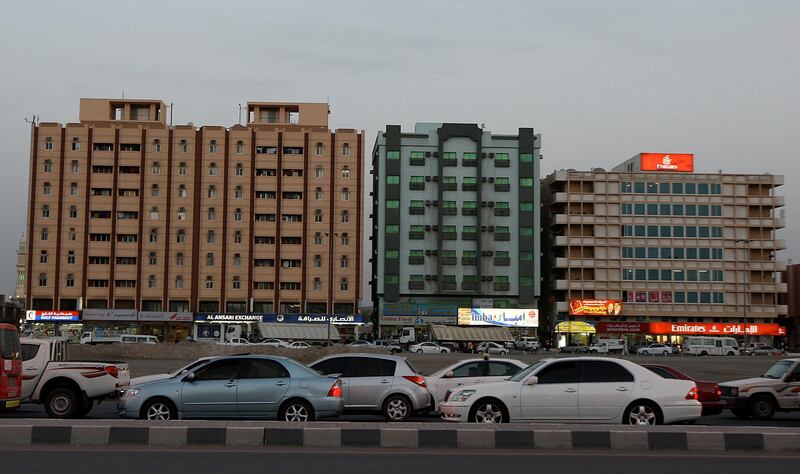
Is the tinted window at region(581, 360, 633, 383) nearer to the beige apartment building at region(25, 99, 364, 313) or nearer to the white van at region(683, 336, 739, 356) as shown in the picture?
the white van at region(683, 336, 739, 356)

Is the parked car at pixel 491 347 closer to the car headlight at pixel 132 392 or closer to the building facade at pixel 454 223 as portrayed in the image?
the building facade at pixel 454 223

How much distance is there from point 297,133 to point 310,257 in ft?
46.6

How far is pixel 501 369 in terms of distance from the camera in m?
20.2

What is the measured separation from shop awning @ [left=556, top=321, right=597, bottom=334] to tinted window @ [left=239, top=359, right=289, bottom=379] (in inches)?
3186

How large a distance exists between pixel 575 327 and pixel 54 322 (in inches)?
2276

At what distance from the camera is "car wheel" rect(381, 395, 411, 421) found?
1797cm

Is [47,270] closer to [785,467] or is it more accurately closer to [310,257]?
[310,257]

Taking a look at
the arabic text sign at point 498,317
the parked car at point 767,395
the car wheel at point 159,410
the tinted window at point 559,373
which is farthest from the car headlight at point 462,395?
the arabic text sign at point 498,317

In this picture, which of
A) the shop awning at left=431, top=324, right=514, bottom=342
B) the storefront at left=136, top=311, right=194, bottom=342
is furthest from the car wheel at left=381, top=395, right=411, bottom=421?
the storefront at left=136, top=311, right=194, bottom=342

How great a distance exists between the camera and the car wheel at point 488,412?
1577 centimetres

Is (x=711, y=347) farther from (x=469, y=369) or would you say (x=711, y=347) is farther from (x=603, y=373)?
(x=603, y=373)

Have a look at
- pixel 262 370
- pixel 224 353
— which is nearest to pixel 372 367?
pixel 262 370

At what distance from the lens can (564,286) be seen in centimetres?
9756

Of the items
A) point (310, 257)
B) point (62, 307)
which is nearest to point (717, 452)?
point (310, 257)
